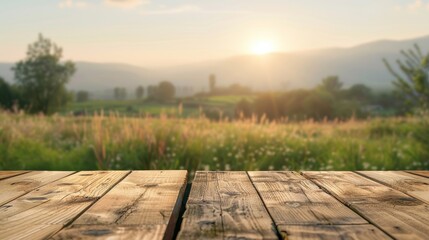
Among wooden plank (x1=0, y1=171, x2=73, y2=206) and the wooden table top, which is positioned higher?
the wooden table top

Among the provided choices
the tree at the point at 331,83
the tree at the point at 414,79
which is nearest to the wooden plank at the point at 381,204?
the tree at the point at 414,79

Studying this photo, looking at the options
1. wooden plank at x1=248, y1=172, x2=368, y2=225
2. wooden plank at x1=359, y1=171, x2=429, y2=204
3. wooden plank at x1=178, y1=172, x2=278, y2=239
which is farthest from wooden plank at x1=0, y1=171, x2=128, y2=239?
wooden plank at x1=359, y1=171, x2=429, y2=204

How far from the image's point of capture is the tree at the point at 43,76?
49.9 m

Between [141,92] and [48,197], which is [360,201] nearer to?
[48,197]

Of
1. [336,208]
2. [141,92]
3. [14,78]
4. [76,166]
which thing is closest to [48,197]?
[336,208]

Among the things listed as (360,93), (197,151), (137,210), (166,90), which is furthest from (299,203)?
(166,90)

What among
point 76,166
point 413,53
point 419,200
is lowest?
point 76,166

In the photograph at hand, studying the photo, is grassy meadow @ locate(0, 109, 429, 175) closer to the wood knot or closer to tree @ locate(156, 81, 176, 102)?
the wood knot

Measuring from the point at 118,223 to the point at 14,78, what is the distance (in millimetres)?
56924

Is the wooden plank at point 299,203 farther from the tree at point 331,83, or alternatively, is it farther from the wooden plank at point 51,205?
the tree at point 331,83

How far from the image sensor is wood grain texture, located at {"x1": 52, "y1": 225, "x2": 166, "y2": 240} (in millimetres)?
1182

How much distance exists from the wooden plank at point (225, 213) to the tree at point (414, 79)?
7.40 meters

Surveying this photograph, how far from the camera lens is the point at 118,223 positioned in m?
1.31

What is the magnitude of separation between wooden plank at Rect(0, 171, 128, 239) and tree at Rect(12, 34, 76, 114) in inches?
1977
